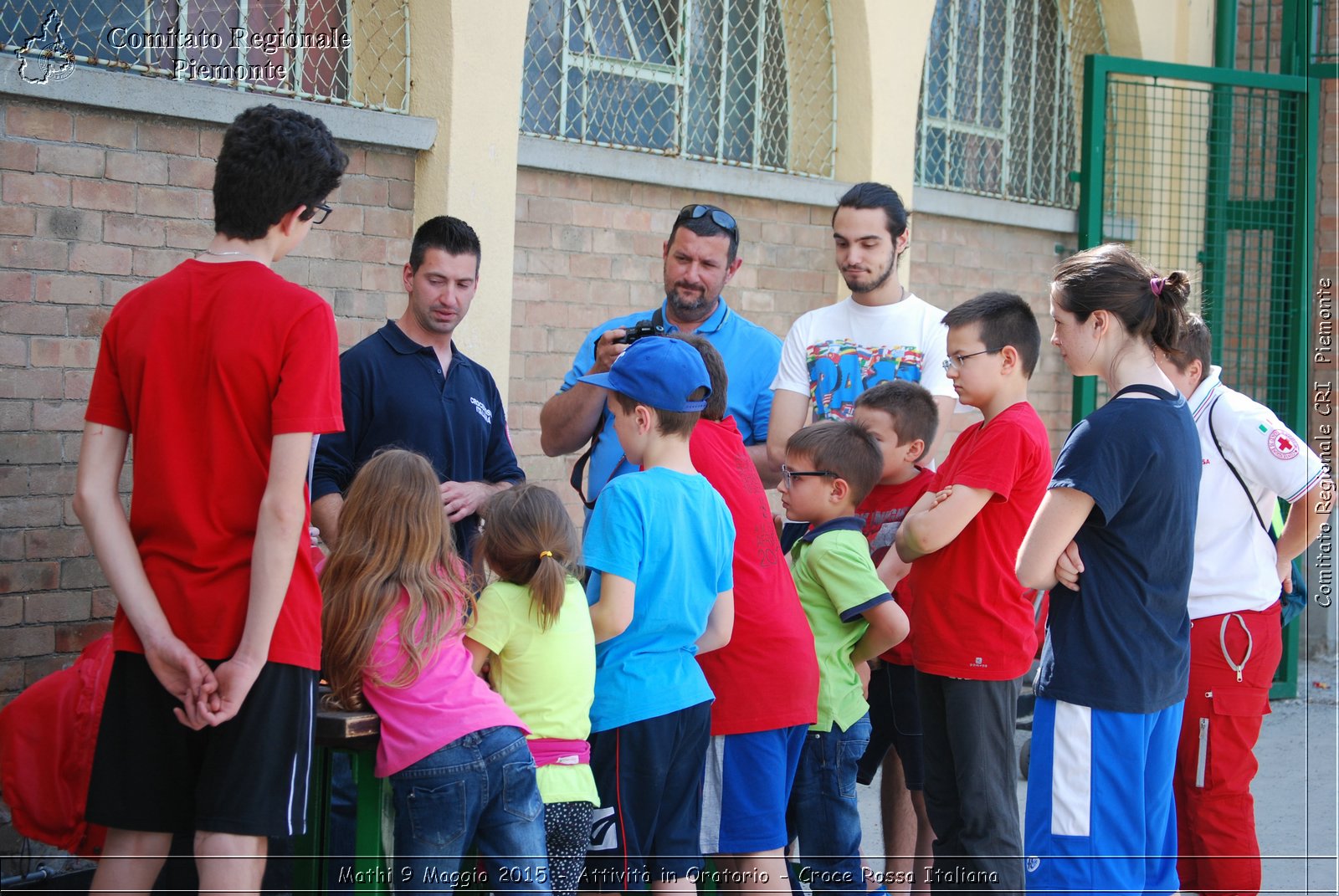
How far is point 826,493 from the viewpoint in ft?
12.2

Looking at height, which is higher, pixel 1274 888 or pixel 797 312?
pixel 797 312

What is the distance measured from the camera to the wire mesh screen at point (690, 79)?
6.06 m

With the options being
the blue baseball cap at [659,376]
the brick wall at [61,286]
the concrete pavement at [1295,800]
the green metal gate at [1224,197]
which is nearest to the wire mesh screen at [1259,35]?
the green metal gate at [1224,197]

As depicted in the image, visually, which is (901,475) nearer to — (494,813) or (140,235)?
(494,813)

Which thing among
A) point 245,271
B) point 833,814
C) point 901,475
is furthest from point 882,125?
point 245,271

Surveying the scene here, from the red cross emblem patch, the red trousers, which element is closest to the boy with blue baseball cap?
the red trousers

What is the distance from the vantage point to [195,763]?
8.59ft

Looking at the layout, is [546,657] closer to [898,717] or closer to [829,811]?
[829,811]

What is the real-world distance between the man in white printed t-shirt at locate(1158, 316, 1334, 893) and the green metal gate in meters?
3.54

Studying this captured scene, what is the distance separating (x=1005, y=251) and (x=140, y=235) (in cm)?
542

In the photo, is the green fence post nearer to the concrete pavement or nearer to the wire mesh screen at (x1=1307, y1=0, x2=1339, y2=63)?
the wire mesh screen at (x1=1307, y1=0, x2=1339, y2=63)

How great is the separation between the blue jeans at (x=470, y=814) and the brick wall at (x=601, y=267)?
9.65ft

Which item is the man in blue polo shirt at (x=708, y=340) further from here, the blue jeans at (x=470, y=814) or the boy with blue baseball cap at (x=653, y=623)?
the blue jeans at (x=470, y=814)

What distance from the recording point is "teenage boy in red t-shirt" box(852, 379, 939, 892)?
3.92 metres
